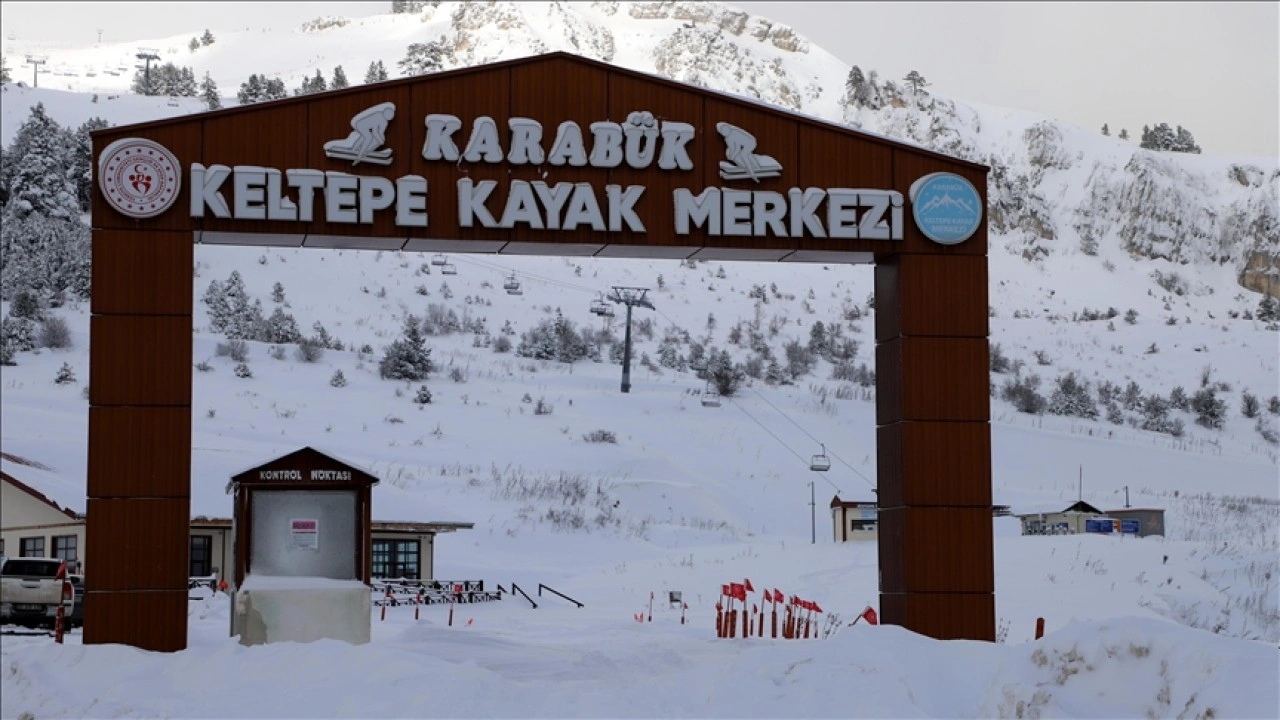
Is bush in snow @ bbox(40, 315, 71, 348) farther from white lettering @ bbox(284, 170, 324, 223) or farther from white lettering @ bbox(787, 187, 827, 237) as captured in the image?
white lettering @ bbox(787, 187, 827, 237)

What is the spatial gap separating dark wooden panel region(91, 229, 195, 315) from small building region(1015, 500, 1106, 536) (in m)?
29.9

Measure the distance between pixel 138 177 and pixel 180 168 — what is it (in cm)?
55

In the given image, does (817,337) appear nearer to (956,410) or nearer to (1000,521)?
(1000,521)

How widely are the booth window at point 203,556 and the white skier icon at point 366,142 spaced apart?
54.2 ft

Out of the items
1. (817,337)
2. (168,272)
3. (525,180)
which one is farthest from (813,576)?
(817,337)

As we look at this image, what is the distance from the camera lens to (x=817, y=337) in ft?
262

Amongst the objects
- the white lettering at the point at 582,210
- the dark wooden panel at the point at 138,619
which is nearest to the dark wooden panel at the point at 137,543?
the dark wooden panel at the point at 138,619

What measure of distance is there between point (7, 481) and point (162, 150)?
14806mm

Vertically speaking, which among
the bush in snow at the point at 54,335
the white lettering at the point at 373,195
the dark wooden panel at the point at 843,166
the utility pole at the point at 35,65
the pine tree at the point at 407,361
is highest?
the utility pole at the point at 35,65

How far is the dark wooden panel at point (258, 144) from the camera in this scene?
21406 mm

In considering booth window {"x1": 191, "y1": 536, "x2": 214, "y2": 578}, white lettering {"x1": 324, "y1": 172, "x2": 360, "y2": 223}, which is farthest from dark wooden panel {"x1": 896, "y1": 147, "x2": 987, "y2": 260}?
booth window {"x1": 191, "y1": 536, "x2": 214, "y2": 578}

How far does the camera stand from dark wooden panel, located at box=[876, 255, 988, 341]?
22.8 m

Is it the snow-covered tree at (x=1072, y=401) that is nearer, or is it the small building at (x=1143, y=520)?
the small building at (x=1143, y=520)

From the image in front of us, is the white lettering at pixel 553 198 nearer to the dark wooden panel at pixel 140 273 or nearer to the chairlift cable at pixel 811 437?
the dark wooden panel at pixel 140 273
